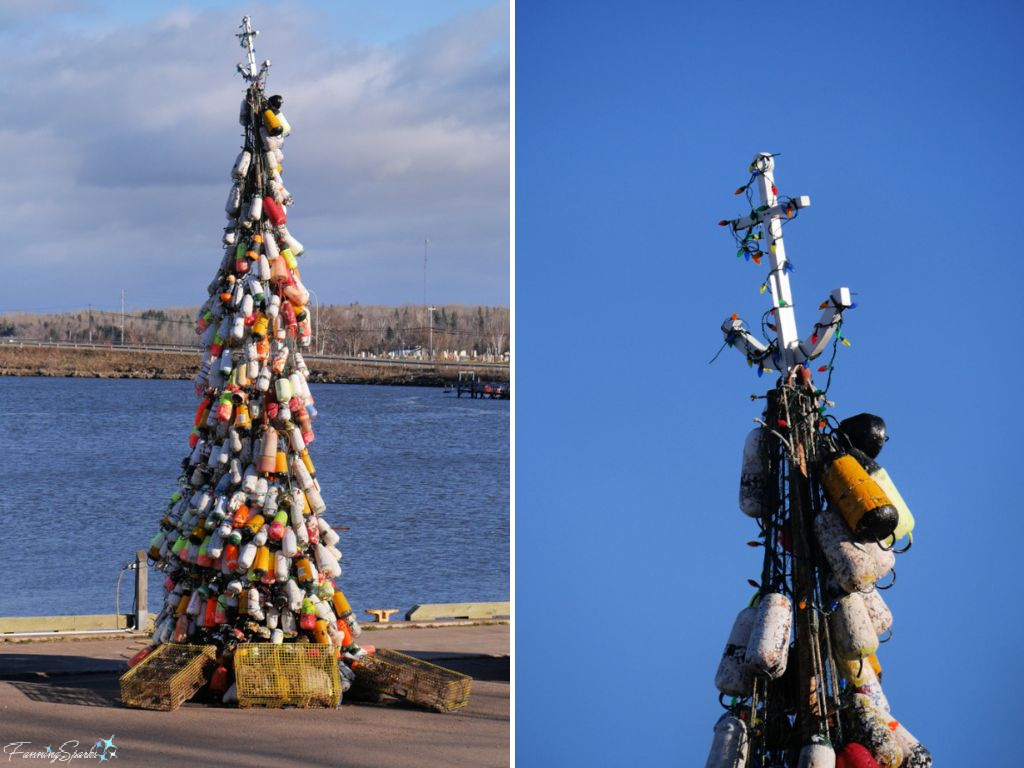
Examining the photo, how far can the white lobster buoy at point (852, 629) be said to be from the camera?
909 centimetres

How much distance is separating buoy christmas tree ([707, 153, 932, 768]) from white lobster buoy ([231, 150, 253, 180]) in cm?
540

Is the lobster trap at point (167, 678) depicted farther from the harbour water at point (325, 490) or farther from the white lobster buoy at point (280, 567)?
the harbour water at point (325, 490)

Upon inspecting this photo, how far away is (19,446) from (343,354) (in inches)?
960

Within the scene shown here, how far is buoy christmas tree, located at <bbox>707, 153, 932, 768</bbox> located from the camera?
9016 millimetres


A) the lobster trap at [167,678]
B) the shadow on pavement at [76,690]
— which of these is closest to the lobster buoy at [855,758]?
the lobster trap at [167,678]

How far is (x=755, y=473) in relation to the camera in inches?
369

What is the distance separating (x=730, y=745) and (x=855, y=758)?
0.68m

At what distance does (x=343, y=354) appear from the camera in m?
79.5

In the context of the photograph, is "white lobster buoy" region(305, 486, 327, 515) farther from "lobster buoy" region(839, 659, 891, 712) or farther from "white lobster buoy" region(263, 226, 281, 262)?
"lobster buoy" region(839, 659, 891, 712)

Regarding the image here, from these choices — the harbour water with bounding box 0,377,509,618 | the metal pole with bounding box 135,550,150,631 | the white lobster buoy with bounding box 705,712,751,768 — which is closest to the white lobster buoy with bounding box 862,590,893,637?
the white lobster buoy with bounding box 705,712,751,768

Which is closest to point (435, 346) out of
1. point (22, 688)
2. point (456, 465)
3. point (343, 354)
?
point (343, 354)

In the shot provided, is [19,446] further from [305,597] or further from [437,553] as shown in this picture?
[305,597]

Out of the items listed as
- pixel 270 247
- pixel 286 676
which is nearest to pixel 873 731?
pixel 286 676

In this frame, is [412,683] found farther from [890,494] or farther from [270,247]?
[890,494]
